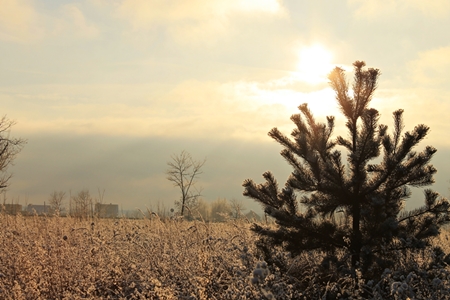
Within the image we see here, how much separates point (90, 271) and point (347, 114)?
12.6ft

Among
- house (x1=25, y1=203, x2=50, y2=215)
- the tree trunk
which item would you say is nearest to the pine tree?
the tree trunk

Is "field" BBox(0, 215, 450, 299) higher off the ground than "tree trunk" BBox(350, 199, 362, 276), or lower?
lower

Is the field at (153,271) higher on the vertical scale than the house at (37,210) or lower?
lower

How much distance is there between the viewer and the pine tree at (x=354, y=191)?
5246 mm

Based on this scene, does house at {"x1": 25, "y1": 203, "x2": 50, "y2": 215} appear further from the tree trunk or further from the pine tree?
the tree trunk

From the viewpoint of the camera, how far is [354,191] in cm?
543

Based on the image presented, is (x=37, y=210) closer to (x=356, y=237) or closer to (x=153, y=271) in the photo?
(x=153, y=271)

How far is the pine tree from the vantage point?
5246 mm

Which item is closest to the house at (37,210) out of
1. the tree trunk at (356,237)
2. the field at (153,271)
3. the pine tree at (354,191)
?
the field at (153,271)

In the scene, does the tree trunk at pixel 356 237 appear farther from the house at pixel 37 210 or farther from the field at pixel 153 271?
the house at pixel 37 210

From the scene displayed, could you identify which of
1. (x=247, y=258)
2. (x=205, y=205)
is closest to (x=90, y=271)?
(x=247, y=258)

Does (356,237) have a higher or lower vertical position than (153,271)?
higher

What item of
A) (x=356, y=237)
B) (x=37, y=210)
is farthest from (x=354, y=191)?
(x=37, y=210)

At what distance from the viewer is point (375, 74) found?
5531mm
